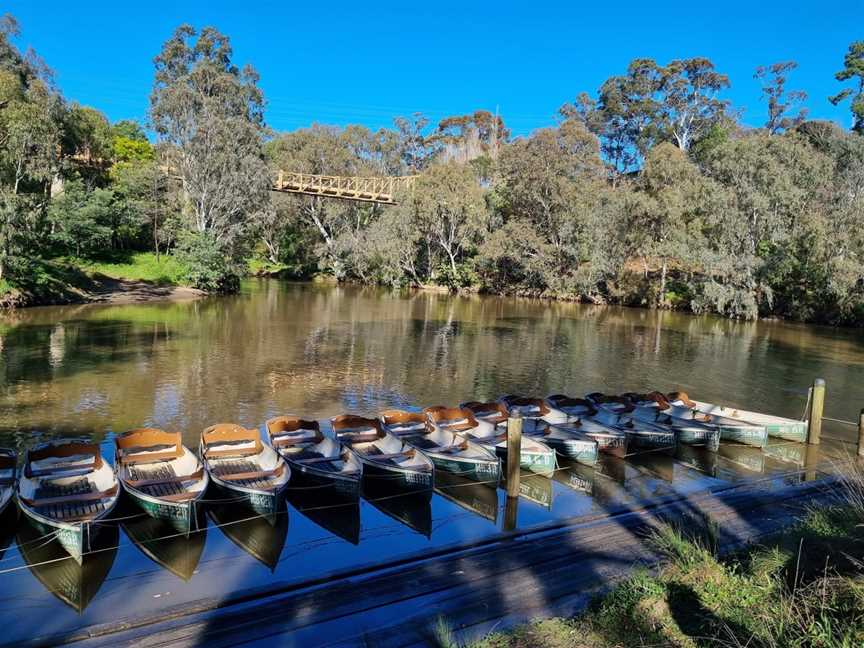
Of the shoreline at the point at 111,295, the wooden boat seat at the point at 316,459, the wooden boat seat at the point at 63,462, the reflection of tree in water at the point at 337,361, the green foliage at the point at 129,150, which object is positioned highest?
the green foliage at the point at 129,150

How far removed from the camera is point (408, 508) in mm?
12914

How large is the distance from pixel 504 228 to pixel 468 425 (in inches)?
1950

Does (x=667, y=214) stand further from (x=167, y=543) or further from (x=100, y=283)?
(x=167, y=543)

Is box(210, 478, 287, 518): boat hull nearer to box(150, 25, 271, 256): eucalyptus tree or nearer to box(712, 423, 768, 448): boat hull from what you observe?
box(712, 423, 768, 448): boat hull

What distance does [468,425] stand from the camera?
16203 mm

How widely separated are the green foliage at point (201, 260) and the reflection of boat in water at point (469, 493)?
139ft

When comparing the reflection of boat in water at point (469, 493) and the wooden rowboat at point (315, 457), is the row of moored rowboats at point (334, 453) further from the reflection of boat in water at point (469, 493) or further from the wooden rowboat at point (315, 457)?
the reflection of boat in water at point (469, 493)

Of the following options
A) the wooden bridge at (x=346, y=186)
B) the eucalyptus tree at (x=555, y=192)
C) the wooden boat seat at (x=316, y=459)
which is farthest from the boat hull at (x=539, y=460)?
the wooden bridge at (x=346, y=186)

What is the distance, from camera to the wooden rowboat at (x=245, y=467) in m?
11.5

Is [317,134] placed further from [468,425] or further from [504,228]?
[468,425]

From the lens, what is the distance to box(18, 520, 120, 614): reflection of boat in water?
31.1 feet

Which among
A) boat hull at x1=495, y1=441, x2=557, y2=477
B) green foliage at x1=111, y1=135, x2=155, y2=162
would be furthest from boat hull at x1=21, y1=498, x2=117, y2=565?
green foliage at x1=111, y1=135, x2=155, y2=162

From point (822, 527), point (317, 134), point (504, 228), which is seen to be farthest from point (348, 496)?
point (317, 134)

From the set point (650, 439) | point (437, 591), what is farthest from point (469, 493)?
point (650, 439)
